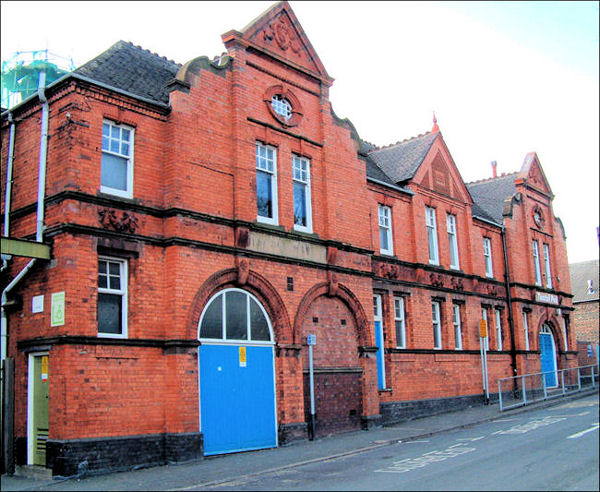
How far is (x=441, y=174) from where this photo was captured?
26844 mm

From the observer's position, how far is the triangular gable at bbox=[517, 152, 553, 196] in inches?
1323

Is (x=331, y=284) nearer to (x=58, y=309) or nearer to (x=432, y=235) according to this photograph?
(x=432, y=235)

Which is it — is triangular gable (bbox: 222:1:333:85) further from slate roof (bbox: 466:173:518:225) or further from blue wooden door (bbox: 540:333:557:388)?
blue wooden door (bbox: 540:333:557:388)

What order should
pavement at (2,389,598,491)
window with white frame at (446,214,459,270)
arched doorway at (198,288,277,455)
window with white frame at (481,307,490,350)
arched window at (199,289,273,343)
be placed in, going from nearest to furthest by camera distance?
pavement at (2,389,598,491) < arched doorway at (198,288,277,455) < arched window at (199,289,273,343) < window with white frame at (446,214,459,270) < window with white frame at (481,307,490,350)

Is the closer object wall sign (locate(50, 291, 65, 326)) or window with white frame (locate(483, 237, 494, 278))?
wall sign (locate(50, 291, 65, 326))

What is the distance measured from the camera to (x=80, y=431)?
13.2m

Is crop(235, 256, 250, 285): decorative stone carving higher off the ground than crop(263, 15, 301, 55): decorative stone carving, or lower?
lower

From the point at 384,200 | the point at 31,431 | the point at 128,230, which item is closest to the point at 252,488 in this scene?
the point at 31,431

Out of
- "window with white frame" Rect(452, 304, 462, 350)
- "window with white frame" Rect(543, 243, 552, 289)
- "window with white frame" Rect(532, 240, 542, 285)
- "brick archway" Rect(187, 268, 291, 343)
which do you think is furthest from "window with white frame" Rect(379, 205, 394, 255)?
"window with white frame" Rect(543, 243, 552, 289)

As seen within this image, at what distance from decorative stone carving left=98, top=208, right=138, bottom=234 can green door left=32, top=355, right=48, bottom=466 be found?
9.78ft

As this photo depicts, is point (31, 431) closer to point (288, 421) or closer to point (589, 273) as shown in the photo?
point (288, 421)

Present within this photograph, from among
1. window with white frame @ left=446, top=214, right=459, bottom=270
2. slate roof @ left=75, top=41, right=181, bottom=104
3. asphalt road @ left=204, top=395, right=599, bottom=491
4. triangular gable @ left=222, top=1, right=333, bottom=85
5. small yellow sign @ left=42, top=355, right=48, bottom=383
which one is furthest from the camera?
window with white frame @ left=446, top=214, right=459, bottom=270

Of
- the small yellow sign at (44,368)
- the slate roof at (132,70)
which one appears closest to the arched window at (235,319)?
the small yellow sign at (44,368)

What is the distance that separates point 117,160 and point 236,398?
20.2ft
